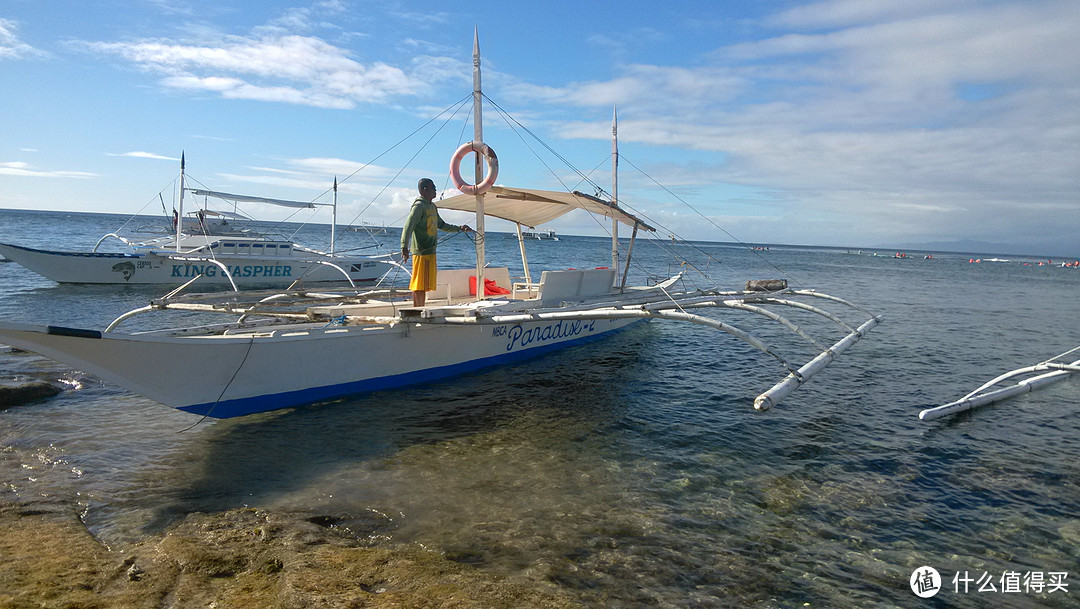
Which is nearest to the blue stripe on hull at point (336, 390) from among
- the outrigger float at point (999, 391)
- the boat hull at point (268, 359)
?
the boat hull at point (268, 359)

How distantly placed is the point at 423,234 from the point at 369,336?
5.89 ft

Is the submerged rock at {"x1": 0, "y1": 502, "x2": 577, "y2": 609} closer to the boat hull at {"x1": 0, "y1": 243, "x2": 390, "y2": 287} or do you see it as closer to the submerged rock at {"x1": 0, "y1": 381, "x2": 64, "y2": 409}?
the submerged rock at {"x1": 0, "y1": 381, "x2": 64, "y2": 409}

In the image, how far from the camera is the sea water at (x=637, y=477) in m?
4.93

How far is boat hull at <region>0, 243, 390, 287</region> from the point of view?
23375mm

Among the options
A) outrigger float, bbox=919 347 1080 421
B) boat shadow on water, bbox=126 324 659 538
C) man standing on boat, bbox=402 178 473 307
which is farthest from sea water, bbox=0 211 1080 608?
man standing on boat, bbox=402 178 473 307

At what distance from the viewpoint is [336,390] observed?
873 centimetres

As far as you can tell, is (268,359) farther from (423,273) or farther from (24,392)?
(24,392)

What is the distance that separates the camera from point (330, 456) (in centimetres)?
691

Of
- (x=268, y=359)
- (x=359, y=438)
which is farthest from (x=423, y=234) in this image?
(x=359, y=438)

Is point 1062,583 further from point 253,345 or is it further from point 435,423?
point 253,345

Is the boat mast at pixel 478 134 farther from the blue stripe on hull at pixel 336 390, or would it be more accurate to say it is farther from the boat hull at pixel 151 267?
the boat hull at pixel 151 267

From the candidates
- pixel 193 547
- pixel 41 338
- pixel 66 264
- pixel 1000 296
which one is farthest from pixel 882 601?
pixel 1000 296

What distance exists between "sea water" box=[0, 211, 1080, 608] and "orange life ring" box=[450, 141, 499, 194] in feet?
11.3

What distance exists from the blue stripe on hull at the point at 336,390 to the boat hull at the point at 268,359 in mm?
14
